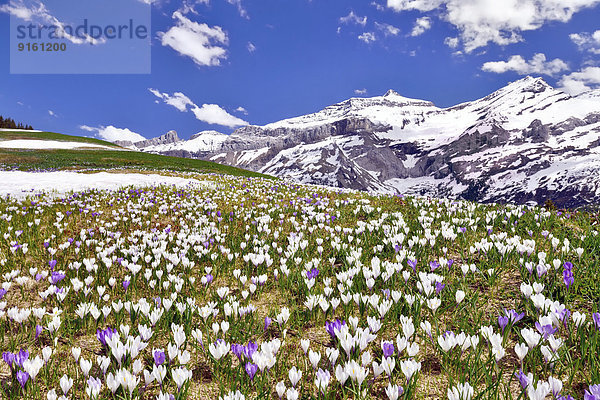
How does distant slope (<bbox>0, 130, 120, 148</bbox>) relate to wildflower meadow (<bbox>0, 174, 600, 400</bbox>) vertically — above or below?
above

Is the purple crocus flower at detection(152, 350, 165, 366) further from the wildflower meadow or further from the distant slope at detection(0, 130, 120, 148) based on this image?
the distant slope at detection(0, 130, 120, 148)

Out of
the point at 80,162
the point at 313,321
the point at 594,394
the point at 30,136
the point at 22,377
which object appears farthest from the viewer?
the point at 30,136

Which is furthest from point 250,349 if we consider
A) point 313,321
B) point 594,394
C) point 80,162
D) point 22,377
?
point 80,162

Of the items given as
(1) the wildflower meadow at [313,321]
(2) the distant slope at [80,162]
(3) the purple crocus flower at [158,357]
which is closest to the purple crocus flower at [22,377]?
(1) the wildflower meadow at [313,321]

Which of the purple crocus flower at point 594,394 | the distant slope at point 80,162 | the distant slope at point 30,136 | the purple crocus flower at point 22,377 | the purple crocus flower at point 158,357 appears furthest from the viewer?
the distant slope at point 30,136

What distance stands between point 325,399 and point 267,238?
184 inches

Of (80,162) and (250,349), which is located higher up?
(80,162)

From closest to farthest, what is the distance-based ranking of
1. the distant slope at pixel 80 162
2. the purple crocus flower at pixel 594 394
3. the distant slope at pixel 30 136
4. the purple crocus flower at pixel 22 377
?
the purple crocus flower at pixel 594 394, the purple crocus flower at pixel 22 377, the distant slope at pixel 80 162, the distant slope at pixel 30 136

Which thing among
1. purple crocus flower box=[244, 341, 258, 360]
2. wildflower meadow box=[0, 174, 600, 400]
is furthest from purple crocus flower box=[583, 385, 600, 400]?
purple crocus flower box=[244, 341, 258, 360]

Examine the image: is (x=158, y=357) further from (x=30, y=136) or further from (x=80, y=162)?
(x=30, y=136)

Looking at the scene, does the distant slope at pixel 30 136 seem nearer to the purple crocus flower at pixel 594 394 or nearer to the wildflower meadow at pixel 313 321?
the wildflower meadow at pixel 313 321

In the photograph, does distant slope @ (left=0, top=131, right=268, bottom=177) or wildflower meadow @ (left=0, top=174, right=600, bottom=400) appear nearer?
wildflower meadow @ (left=0, top=174, right=600, bottom=400)

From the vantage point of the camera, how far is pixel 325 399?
7.37 ft

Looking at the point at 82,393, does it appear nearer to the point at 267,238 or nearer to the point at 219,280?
the point at 219,280
